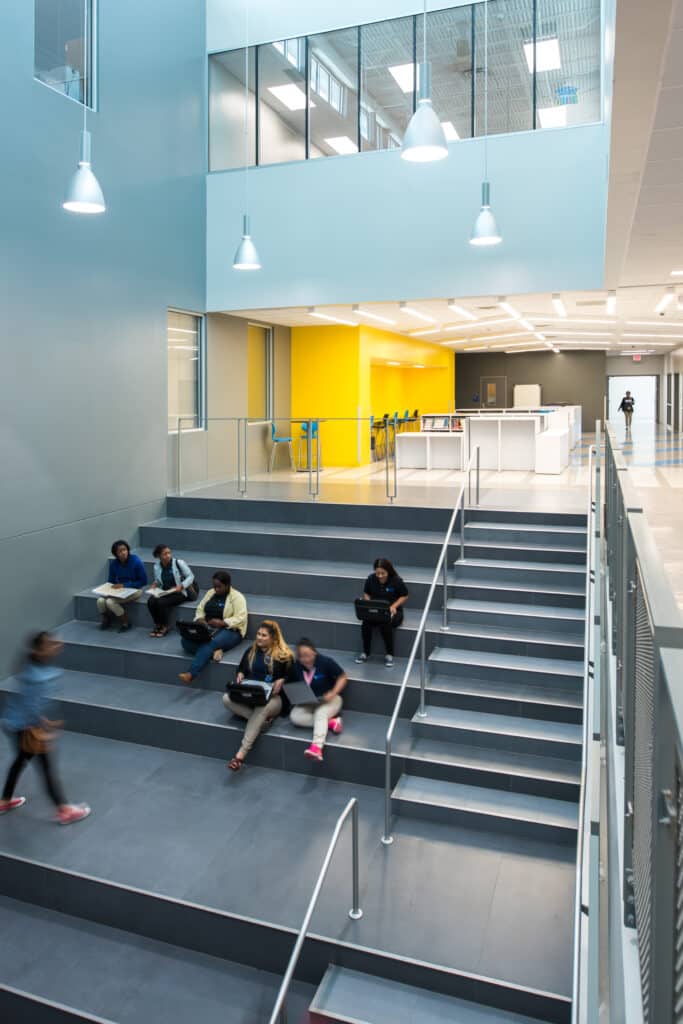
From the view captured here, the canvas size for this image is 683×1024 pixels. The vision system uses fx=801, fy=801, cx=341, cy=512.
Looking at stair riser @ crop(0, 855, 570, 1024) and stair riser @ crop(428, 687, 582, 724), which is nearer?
stair riser @ crop(0, 855, 570, 1024)

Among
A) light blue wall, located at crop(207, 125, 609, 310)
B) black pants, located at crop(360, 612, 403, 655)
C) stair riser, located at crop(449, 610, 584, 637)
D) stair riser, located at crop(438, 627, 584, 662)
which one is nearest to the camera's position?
stair riser, located at crop(438, 627, 584, 662)

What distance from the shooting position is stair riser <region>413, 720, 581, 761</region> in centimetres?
657

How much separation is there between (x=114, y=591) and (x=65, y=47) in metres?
6.39

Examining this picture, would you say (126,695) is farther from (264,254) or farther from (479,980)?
(264,254)

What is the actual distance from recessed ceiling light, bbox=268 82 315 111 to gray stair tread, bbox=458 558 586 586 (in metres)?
8.04

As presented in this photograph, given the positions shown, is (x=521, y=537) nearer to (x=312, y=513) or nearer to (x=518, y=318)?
(x=312, y=513)

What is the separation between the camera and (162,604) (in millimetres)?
9023

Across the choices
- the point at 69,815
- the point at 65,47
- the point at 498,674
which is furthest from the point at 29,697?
the point at 65,47

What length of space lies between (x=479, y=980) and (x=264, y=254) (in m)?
10.8

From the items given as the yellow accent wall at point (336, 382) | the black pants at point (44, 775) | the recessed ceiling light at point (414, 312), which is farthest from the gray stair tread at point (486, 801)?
the yellow accent wall at point (336, 382)

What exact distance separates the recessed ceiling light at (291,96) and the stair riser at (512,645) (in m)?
9.09

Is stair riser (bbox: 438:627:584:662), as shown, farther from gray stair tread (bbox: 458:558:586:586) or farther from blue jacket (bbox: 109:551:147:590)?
blue jacket (bbox: 109:551:147:590)

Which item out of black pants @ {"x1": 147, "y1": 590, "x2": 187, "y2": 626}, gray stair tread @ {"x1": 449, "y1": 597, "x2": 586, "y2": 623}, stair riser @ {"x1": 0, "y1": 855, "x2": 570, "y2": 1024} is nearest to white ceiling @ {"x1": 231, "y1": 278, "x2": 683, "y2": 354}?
gray stair tread @ {"x1": 449, "y1": 597, "x2": 586, "y2": 623}

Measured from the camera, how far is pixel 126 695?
8109 millimetres
